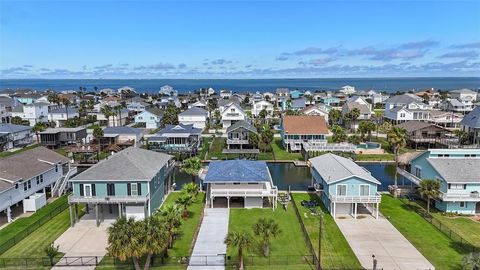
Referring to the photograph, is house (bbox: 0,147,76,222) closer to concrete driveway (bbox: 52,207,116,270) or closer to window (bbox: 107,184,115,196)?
concrete driveway (bbox: 52,207,116,270)

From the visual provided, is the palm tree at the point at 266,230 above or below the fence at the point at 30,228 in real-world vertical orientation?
above

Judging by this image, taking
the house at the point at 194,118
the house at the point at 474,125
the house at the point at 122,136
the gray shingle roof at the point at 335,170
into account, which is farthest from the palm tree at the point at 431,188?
the house at the point at 194,118

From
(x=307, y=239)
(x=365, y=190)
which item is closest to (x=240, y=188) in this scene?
(x=307, y=239)

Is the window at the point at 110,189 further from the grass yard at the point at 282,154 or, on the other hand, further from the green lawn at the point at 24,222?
the grass yard at the point at 282,154

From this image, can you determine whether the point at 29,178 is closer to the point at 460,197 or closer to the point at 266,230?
the point at 266,230

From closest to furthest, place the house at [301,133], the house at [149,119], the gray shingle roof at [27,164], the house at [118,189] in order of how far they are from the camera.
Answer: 1. the house at [118,189]
2. the gray shingle roof at [27,164]
3. the house at [301,133]
4. the house at [149,119]

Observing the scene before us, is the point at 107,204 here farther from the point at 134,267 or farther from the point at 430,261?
the point at 430,261

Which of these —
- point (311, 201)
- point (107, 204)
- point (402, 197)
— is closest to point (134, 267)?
point (107, 204)
